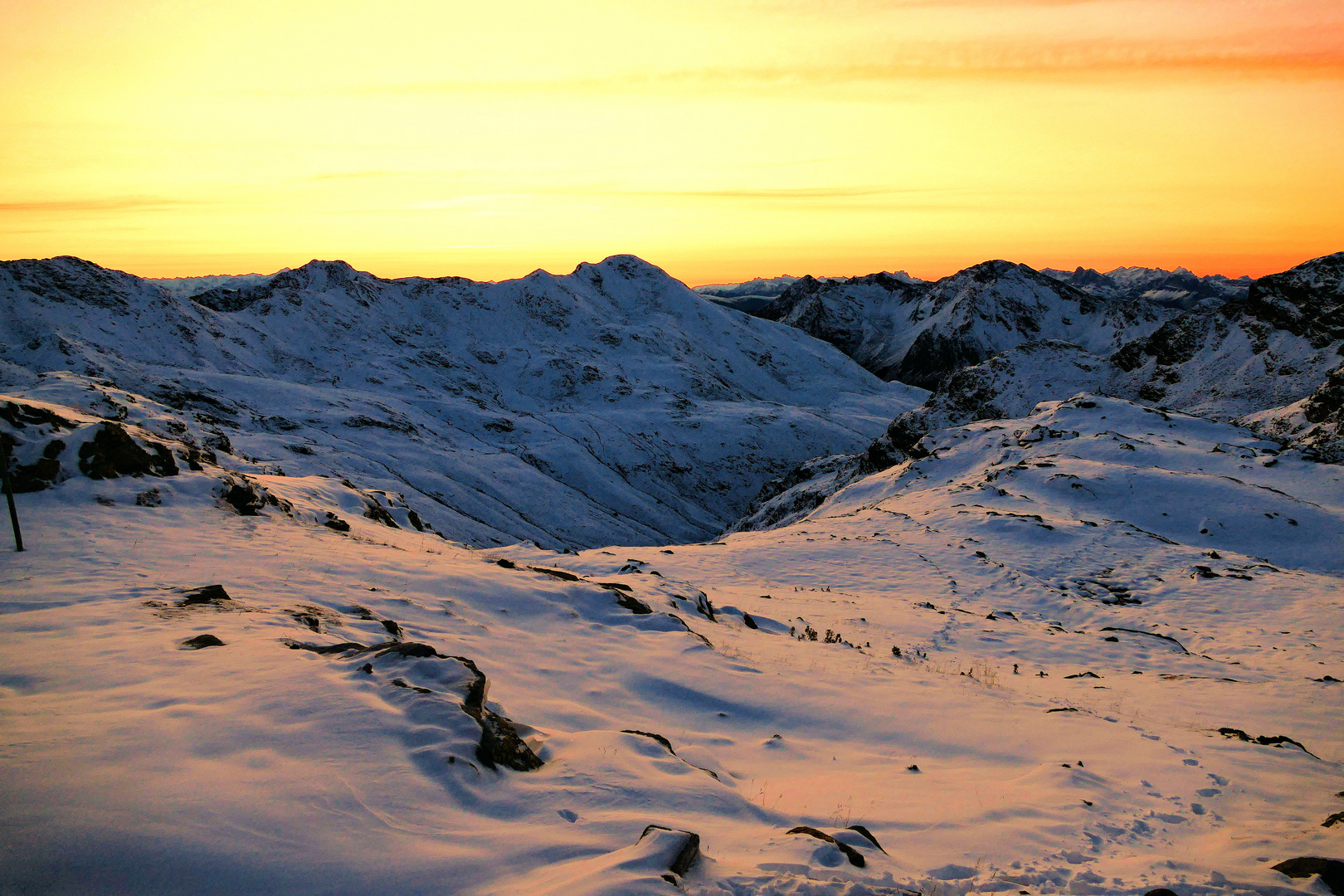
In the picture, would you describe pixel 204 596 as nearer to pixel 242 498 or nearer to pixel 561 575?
pixel 561 575

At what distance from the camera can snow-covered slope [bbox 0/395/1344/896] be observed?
190 inches

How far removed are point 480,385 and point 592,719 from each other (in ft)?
361

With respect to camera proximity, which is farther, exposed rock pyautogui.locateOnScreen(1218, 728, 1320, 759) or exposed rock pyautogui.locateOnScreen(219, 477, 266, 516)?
exposed rock pyautogui.locateOnScreen(219, 477, 266, 516)

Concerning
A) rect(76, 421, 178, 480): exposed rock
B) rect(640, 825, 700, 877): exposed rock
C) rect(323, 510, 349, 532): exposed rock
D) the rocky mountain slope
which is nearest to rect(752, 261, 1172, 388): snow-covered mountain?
the rocky mountain slope

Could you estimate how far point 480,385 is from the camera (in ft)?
372

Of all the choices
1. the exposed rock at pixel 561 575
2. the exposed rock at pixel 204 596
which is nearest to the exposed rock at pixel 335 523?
the exposed rock at pixel 561 575

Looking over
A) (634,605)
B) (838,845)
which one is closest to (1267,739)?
(838,845)

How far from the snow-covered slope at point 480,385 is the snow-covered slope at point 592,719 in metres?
22.0

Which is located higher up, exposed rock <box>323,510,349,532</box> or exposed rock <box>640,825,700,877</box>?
exposed rock <box>640,825,700,877</box>

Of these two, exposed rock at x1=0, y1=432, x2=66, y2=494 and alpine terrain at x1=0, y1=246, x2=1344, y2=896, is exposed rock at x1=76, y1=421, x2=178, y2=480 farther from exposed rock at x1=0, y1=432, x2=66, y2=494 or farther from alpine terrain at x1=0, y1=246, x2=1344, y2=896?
exposed rock at x1=0, y1=432, x2=66, y2=494

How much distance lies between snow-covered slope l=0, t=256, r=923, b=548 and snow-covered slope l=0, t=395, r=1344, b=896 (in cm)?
2196

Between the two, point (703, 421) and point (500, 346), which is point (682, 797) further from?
point (500, 346)

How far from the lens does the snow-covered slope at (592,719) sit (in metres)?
4.84

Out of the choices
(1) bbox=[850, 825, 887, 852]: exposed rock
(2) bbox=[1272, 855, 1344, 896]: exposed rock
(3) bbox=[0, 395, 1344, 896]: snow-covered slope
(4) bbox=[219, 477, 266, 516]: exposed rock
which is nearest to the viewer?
(3) bbox=[0, 395, 1344, 896]: snow-covered slope
